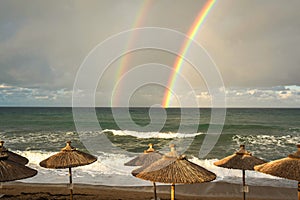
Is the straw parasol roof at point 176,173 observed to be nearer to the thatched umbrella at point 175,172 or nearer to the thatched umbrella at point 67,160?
the thatched umbrella at point 175,172

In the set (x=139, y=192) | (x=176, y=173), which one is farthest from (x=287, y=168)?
(x=139, y=192)

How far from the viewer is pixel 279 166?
5391 mm

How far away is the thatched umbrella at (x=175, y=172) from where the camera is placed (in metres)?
5.19

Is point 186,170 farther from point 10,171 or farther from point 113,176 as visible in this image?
point 113,176

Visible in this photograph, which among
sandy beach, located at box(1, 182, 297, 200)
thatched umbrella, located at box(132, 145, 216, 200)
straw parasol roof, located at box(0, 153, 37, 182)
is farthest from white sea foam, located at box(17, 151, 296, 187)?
thatched umbrella, located at box(132, 145, 216, 200)

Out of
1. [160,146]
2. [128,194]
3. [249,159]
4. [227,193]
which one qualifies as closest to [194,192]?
[227,193]

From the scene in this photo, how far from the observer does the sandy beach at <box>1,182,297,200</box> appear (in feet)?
34.9

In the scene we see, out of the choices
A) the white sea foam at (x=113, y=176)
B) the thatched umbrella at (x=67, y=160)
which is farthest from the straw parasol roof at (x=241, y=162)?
the white sea foam at (x=113, y=176)

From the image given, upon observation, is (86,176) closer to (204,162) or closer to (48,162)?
(48,162)

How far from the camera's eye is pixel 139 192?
36.9 ft

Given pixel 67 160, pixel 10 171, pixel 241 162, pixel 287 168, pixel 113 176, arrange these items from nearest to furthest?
1. pixel 287 168
2. pixel 10 171
3. pixel 67 160
4. pixel 241 162
5. pixel 113 176

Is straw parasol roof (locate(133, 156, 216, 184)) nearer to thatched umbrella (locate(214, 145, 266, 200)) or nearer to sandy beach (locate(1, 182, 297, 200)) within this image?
thatched umbrella (locate(214, 145, 266, 200))

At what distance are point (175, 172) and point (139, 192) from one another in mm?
6471

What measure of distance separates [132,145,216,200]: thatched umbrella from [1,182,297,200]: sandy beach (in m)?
5.44
